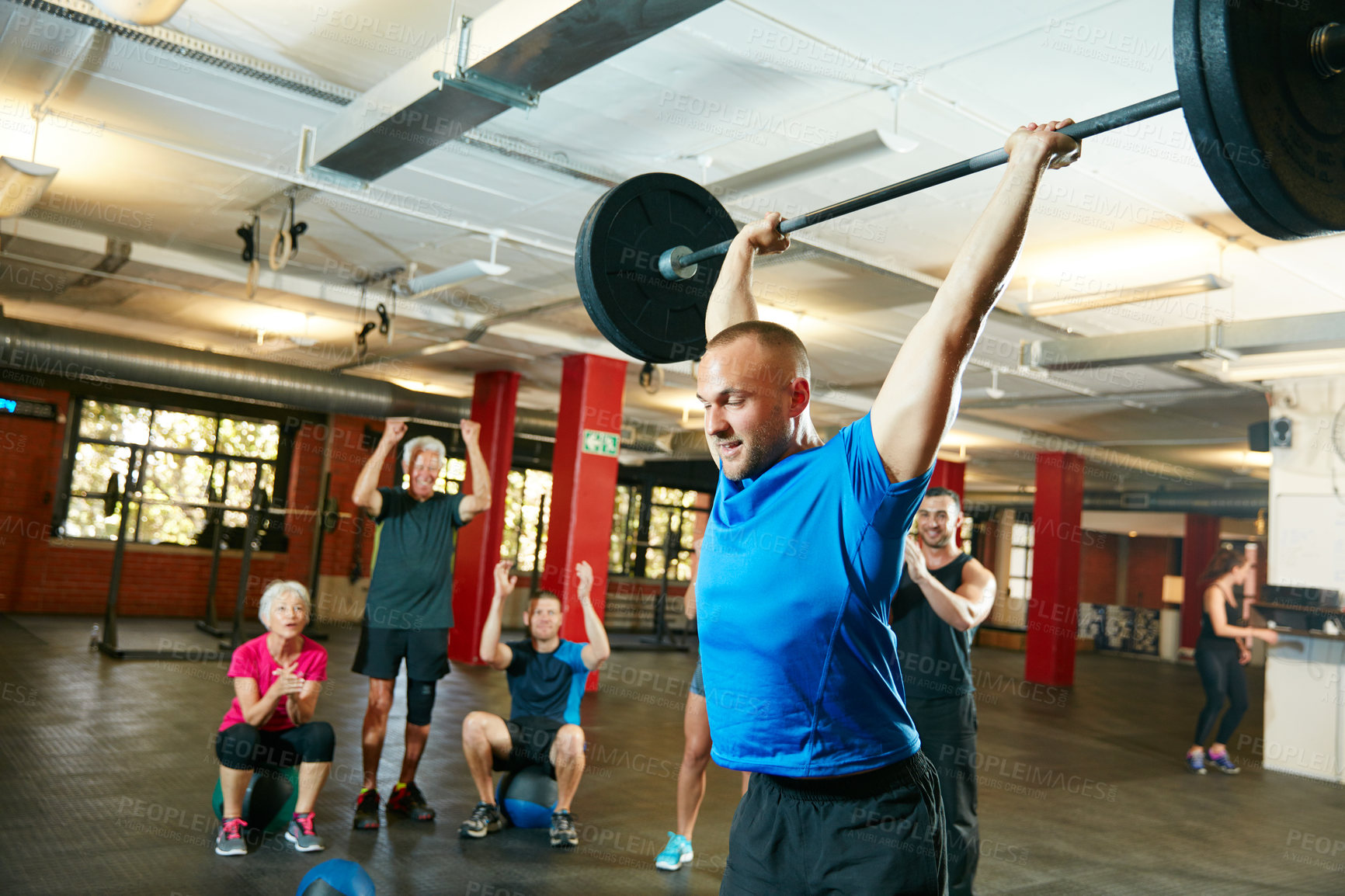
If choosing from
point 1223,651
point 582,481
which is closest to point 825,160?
point 582,481

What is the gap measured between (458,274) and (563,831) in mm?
2922

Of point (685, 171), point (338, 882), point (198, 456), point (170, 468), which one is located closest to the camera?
point (338, 882)

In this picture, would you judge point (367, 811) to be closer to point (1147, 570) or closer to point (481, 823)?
point (481, 823)

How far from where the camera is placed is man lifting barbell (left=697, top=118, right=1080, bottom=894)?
1.20 m

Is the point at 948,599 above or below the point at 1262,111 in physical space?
below

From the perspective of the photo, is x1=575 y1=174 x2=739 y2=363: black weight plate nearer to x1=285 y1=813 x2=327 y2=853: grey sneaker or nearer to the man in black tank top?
the man in black tank top

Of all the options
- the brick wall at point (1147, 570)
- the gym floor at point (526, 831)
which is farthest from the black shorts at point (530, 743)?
the brick wall at point (1147, 570)

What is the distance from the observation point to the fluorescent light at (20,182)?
12.2 ft

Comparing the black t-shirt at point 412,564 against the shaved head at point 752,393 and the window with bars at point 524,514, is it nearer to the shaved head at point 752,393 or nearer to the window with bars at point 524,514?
the shaved head at point 752,393

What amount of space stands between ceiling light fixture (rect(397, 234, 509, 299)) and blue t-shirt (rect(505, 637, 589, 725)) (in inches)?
80.6

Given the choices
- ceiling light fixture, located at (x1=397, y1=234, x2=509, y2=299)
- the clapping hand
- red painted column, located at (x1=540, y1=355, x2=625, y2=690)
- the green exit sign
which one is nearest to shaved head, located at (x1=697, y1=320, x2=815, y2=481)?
the clapping hand

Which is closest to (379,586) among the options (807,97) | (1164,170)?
(807,97)

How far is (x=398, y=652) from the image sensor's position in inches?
144

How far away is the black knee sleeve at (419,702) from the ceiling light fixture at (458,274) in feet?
6.77
